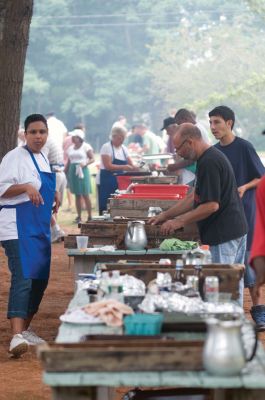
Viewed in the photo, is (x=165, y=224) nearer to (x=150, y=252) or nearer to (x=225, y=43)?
(x=150, y=252)

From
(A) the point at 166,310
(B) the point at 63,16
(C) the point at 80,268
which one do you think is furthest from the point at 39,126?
(B) the point at 63,16

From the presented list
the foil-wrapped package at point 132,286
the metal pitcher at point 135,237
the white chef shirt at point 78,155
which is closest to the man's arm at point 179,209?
the metal pitcher at point 135,237

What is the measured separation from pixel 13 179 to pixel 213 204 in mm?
1564

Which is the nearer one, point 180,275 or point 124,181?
point 180,275

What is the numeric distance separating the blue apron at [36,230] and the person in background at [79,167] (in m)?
13.1

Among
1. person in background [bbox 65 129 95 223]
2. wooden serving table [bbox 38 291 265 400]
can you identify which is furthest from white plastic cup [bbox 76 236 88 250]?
person in background [bbox 65 129 95 223]

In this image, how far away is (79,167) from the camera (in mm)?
22609

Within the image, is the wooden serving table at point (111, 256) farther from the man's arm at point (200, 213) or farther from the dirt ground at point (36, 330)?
the dirt ground at point (36, 330)

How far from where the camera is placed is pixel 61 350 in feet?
14.8

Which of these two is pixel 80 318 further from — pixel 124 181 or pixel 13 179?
pixel 124 181

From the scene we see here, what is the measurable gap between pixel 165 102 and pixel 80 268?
176 ft

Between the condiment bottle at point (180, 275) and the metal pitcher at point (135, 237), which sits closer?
the condiment bottle at point (180, 275)

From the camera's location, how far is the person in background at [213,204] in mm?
7770

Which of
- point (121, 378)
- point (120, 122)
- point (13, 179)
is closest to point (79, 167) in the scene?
point (120, 122)
